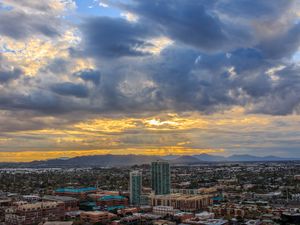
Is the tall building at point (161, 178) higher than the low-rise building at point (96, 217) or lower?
higher

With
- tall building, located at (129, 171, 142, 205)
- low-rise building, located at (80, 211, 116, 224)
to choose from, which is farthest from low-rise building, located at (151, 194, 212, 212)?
low-rise building, located at (80, 211, 116, 224)

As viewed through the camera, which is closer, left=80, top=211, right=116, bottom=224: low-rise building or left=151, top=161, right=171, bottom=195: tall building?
left=80, top=211, right=116, bottom=224: low-rise building

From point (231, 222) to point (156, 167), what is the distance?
33.2 m

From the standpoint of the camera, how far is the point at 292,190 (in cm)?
9169

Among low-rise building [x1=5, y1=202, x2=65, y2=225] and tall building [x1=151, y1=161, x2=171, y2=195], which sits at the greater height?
tall building [x1=151, y1=161, x2=171, y2=195]

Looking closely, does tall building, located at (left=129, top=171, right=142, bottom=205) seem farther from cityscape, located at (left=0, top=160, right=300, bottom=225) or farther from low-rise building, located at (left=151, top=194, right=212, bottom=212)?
low-rise building, located at (left=151, top=194, right=212, bottom=212)

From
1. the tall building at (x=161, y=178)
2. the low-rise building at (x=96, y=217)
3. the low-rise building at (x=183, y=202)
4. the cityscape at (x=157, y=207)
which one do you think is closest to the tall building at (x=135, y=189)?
the cityscape at (x=157, y=207)

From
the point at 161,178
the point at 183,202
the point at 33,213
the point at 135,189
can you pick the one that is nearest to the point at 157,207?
the point at 183,202

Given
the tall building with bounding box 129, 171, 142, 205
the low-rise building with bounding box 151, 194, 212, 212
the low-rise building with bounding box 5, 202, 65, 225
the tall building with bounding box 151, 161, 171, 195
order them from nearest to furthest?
the low-rise building with bounding box 5, 202, 65, 225 → the low-rise building with bounding box 151, 194, 212, 212 → the tall building with bounding box 129, 171, 142, 205 → the tall building with bounding box 151, 161, 171, 195

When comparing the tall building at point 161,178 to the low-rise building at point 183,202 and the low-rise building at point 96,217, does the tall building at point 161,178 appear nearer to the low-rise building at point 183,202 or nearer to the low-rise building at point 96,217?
the low-rise building at point 183,202

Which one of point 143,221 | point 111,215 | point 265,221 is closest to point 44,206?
point 111,215

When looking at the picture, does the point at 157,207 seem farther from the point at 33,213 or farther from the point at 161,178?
the point at 161,178

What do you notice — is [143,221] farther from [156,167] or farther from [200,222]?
[156,167]

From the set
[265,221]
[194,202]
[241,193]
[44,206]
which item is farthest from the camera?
[241,193]
